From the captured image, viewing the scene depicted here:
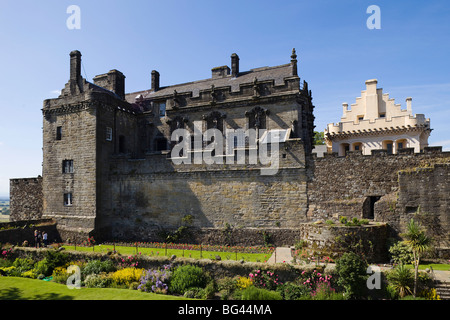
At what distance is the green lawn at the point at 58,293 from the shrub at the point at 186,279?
861mm

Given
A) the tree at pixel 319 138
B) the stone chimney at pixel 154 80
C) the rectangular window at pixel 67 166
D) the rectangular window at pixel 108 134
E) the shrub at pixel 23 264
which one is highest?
the stone chimney at pixel 154 80

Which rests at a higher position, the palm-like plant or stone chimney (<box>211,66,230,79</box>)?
stone chimney (<box>211,66,230,79</box>)

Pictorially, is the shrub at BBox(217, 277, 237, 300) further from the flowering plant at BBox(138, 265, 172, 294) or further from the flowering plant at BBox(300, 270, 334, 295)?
the flowering plant at BBox(300, 270, 334, 295)

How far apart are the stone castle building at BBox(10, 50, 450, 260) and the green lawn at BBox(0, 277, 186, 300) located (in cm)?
941

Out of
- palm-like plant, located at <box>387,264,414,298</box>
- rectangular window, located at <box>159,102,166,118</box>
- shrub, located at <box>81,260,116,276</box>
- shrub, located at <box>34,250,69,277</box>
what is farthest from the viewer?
rectangular window, located at <box>159,102,166,118</box>

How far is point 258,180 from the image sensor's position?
22125 mm

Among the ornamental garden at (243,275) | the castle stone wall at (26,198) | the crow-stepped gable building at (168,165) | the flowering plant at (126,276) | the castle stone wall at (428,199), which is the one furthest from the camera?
the castle stone wall at (26,198)

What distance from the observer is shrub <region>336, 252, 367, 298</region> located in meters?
12.7

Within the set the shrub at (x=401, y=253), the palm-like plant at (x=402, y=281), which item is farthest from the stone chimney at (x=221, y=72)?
the palm-like plant at (x=402, y=281)

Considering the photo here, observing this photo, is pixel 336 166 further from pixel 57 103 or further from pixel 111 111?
pixel 57 103

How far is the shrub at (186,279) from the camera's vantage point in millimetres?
14008

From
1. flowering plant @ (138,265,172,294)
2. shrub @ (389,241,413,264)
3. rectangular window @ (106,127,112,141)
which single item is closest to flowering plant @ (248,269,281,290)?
flowering plant @ (138,265,172,294)

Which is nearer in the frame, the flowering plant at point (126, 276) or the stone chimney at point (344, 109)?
the flowering plant at point (126, 276)

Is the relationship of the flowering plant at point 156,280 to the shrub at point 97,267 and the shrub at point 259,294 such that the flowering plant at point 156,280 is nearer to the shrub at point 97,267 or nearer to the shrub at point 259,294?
the shrub at point 97,267
